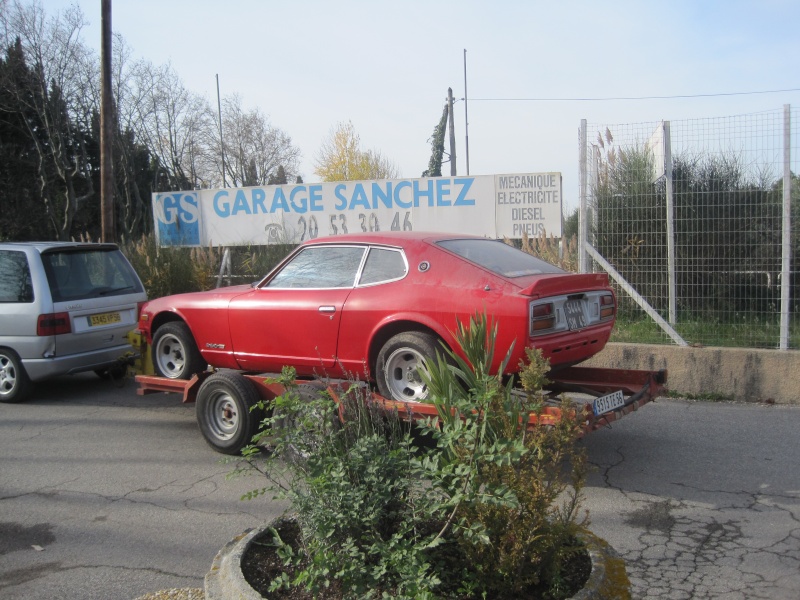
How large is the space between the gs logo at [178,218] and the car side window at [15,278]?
281 inches

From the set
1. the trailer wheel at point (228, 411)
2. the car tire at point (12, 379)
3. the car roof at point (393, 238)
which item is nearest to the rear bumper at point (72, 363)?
the car tire at point (12, 379)

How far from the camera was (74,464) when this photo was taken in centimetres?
639

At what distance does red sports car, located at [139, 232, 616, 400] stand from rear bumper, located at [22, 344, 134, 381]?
2.01 meters

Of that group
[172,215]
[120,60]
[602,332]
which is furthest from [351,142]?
[602,332]

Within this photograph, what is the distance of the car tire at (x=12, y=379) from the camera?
877cm

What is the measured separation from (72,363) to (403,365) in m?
4.86

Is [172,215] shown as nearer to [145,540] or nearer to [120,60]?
[145,540]

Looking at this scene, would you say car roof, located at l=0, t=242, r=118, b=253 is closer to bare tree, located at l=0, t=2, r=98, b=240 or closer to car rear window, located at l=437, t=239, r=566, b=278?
car rear window, located at l=437, t=239, r=566, b=278

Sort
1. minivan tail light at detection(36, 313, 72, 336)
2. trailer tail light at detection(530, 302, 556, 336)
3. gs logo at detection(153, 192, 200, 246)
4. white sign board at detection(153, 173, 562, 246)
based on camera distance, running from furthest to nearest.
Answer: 1. gs logo at detection(153, 192, 200, 246)
2. white sign board at detection(153, 173, 562, 246)
3. minivan tail light at detection(36, 313, 72, 336)
4. trailer tail light at detection(530, 302, 556, 336)

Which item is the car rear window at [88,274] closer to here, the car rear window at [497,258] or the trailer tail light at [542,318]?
the car rear window at [497,258]

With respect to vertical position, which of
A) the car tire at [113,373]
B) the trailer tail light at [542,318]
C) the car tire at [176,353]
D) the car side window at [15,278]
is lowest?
the car tire at [113,373]

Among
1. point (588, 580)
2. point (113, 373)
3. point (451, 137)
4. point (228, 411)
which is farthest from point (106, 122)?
point (451, 137)

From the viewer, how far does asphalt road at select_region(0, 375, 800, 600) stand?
4.11 m

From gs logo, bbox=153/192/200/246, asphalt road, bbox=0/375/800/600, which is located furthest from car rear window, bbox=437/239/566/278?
gs logo, bbox=153/192/200/246
